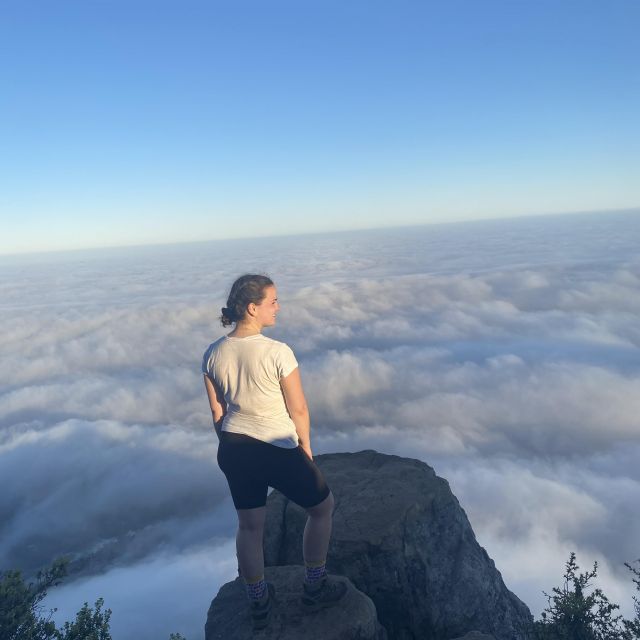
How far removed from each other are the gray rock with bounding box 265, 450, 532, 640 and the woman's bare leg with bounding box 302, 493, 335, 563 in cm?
201

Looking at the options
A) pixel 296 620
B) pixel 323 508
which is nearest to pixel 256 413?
pixel 323 508

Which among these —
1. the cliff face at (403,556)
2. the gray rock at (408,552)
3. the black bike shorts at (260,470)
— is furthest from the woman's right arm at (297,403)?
the gray rock at (408,552)

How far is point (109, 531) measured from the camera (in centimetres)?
4975

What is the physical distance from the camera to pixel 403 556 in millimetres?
5496

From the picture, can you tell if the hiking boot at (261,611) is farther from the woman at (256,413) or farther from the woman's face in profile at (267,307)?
the woman's face in profile at (267,307)

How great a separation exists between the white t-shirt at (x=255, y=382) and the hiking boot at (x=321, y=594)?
145 centimetres

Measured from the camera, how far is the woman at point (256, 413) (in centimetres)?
318

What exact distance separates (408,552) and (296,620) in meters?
2.23

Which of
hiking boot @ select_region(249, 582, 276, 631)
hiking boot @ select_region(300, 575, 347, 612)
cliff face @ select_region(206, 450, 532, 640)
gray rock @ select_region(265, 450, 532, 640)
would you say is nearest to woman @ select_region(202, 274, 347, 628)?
hiking boot @ select_region(249, 582, 276, 631)

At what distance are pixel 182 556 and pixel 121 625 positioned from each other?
9.14 meters

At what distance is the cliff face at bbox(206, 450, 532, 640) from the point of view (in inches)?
211

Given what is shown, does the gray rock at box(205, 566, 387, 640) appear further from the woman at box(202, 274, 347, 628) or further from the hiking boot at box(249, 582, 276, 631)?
the woman at box(202, 274, 347, 628)

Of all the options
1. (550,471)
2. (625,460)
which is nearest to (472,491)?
(550,471)

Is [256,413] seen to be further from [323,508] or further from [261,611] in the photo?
[261,611]
